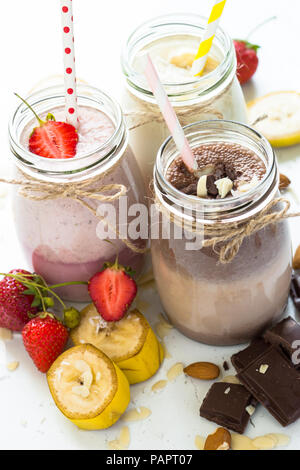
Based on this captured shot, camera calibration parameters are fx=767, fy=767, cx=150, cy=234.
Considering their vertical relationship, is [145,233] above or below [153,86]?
below

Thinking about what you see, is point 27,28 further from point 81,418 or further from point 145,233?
point 81,418

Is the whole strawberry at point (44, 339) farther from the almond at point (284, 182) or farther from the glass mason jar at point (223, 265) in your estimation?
Result: the almond at point (284, 182)

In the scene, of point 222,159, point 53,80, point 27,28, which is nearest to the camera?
point 222,159

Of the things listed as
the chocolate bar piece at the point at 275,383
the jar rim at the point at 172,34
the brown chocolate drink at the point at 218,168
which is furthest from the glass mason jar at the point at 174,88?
the chocolate bar piece at the point at 275,383

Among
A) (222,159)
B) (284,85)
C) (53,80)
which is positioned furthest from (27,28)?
(222,159)

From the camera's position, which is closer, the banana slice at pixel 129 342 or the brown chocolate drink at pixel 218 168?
the brown chocolate drink at pixel 218 168

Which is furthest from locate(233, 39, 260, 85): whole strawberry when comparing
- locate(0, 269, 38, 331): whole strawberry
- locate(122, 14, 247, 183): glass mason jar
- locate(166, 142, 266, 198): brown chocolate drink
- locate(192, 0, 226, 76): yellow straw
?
locate(0, 269, 38, 331): whole strawberry

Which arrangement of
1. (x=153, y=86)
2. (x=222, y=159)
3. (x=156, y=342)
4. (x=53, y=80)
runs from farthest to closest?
(x=53, y=80) < (x=156, y=342) < (x=222, y=159) < (x=153, y=86)
